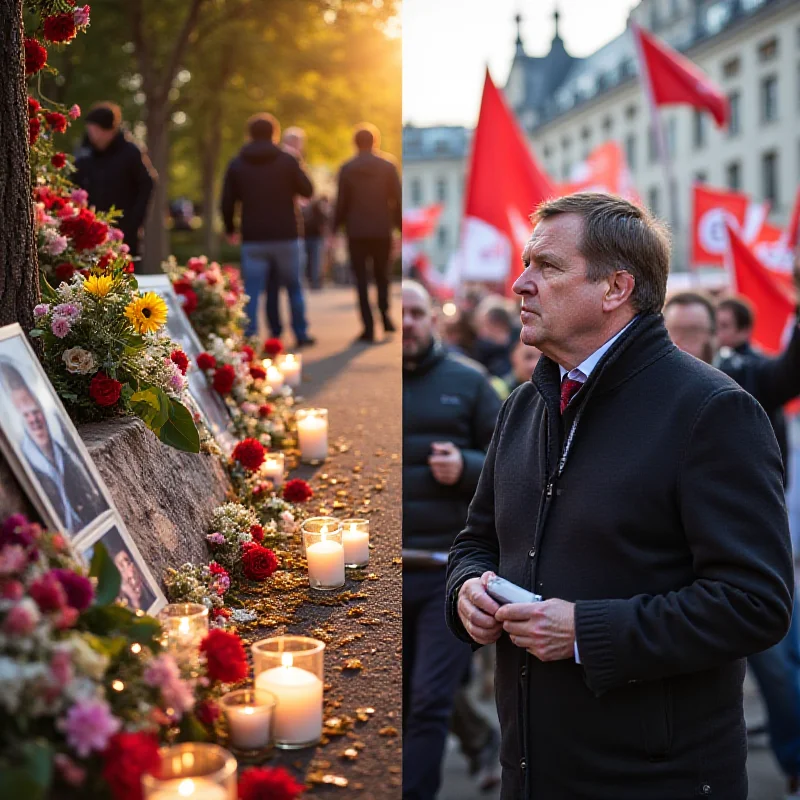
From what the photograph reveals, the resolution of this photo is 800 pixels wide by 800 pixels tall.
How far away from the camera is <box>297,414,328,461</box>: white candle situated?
4969 millimetres

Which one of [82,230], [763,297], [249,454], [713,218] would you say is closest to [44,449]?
[249,454]

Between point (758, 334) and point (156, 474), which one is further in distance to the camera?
point (758, 334)

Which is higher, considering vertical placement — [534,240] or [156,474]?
[534,240]

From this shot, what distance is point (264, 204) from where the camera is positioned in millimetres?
9234

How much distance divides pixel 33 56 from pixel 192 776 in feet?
8.77

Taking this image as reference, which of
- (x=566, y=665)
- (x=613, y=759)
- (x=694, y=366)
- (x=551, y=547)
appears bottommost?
(x=613, y=759)

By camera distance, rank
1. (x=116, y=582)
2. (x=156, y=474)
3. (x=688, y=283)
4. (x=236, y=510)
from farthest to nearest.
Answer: (x=688, y=283)
(x=236, y=510)
(x=156, y=474)
(x=116, y=582)

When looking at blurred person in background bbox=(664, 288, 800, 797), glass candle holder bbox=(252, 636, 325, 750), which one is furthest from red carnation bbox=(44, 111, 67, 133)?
blurred person in background bbox=(664, 288, 800, 797)

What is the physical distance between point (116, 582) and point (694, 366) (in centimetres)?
145

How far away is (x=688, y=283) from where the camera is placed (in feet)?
46.7

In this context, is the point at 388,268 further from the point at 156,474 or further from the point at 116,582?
the point at 116,582

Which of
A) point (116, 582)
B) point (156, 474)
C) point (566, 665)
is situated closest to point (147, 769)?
point (116, 582)

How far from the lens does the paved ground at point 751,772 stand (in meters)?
8.06

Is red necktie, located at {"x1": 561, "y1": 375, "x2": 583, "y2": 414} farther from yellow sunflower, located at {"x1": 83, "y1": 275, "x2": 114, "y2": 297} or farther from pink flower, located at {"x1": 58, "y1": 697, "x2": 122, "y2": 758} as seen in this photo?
pink flower, located at {"x1": 58, "y1": 697, "x2": 122, "y2": 758}
